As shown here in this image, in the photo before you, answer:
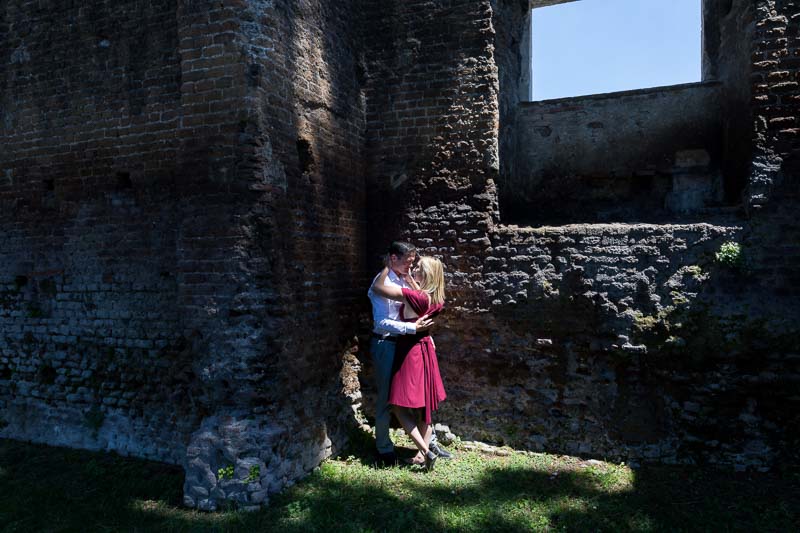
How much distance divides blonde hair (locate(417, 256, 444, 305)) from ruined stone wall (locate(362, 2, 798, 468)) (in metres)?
0.34

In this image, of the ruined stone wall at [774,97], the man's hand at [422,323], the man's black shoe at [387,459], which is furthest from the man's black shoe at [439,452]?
the ruined stone wall at [774,97]

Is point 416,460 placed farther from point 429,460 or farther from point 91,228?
point 91,228

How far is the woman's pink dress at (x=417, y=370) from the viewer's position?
5078 millimetres

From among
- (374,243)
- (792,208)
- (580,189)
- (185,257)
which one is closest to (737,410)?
(792,208)

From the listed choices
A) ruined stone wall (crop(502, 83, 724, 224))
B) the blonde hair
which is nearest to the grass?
the blonde hair

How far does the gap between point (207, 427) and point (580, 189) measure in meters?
5.04

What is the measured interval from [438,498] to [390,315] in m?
1.72

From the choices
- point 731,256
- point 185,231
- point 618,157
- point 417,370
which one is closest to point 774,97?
point 731,256

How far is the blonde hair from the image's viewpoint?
212 inches

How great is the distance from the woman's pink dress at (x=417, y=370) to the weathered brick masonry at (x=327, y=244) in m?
0.54

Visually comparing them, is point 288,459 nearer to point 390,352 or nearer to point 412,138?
point 390,352

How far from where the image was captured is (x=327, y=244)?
18.0 feet

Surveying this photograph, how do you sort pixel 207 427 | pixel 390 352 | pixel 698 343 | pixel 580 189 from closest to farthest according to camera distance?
1. pixel 207 427
2. pixel 698 343
3. pixel 390 352
4. pixel 580 189

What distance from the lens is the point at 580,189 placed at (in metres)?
6.64
